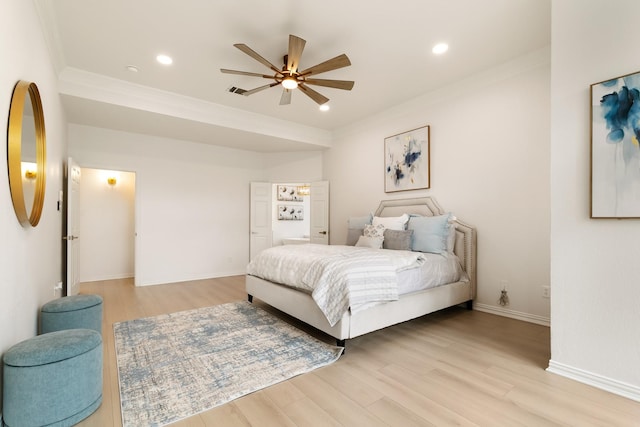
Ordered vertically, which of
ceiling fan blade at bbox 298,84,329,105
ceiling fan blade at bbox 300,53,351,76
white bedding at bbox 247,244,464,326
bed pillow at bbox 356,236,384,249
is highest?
ceiling fan blade at bbox 300,53,351,76

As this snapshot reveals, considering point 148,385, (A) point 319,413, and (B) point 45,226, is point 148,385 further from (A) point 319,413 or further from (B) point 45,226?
(B) point 45,226

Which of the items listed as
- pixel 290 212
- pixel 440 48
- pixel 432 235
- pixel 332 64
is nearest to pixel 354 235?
pixel 432 235

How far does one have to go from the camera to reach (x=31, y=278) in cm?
231

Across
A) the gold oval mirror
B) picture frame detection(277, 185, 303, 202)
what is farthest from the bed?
picture frame detection(277, 185, 303, 202)

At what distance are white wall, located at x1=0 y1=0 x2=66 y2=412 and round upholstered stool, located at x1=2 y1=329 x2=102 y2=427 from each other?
0.69 feet

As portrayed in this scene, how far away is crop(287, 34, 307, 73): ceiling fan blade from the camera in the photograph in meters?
2.49

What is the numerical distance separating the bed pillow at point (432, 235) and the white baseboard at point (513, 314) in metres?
0.88

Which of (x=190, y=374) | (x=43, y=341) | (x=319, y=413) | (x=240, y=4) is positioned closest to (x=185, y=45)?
(x=240, y=4)

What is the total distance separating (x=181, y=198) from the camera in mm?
5633

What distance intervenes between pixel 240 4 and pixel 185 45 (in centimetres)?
90

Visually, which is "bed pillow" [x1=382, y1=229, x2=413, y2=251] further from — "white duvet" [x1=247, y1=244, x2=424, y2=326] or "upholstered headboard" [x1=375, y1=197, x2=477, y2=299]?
"upholstered headboard" [x1=375, y1=197, x2=477, y2=299]

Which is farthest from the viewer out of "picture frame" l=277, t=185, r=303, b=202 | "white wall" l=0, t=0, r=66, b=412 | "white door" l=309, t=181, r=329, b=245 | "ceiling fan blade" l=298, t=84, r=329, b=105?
"picture frame" l=277, t=185, r=303, b=202

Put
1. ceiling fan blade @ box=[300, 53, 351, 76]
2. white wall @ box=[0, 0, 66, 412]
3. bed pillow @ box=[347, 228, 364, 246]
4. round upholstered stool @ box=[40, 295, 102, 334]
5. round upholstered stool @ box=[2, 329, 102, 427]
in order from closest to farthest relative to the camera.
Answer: round upholstered stool @ box=[2, 329, 102, 427] < white wall @ box=[0, 0, 66, 412] < round upholstered stool @ box=[40, 295, 102, 334] < ceiling fan blade @ box=[300, 53, 351, 76] < bed pillow @ box=[347, 228, 364, 246]

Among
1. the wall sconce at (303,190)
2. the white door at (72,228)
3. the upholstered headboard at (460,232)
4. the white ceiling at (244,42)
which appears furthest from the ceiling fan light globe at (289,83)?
the wall sconce at (303,190)
